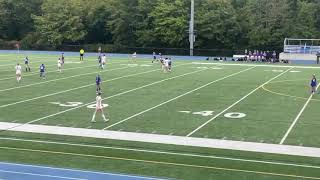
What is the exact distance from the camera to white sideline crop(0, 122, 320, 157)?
15.5 m

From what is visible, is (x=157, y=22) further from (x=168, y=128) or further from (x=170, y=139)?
(x=170, y=139)

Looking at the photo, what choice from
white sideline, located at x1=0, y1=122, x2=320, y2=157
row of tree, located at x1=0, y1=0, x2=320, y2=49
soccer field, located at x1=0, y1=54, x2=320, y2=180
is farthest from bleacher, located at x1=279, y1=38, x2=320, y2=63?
white sideline, located at x1=0, y1=122, x2=320, y2=157

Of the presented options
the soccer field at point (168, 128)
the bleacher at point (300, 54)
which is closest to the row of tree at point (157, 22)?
the bleacher at point (300, 54)

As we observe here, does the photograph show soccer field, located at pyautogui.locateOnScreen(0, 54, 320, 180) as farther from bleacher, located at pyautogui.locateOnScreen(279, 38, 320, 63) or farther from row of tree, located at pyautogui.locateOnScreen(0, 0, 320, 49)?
row of tree, located at pyautogui.locateOnScreen(0, 0, 320, 49)

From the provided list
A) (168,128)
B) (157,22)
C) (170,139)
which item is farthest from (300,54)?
(170,139)

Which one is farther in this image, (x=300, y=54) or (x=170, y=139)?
(x=300, y=54)

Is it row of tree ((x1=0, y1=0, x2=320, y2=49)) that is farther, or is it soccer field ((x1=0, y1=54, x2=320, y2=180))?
row of tree ((x1=0, y1=0, x2=320, y2=49))

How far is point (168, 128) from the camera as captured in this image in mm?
18547

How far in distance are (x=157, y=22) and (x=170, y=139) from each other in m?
58.0

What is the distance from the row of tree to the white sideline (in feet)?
173

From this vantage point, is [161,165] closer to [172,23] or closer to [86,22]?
[172,23]

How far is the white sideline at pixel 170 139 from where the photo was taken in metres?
Answer: 15.5

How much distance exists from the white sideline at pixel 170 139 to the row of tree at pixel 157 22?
5281 cm

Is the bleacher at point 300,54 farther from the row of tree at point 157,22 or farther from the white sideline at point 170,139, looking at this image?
the white sideline at point 170,139
